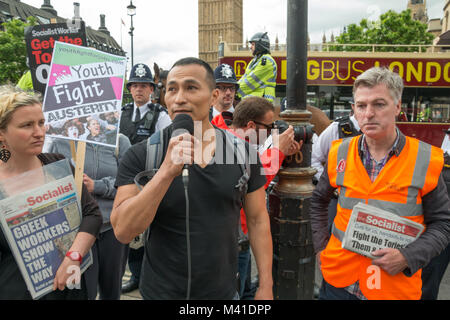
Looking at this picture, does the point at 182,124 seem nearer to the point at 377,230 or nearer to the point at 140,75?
the point at 377,230

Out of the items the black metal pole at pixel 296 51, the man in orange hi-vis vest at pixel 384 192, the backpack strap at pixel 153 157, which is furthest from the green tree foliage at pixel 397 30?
the backpack strap at pixel 153 157

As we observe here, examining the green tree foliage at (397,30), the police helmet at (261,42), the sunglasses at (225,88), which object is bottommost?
the sunglasses at (225,88)

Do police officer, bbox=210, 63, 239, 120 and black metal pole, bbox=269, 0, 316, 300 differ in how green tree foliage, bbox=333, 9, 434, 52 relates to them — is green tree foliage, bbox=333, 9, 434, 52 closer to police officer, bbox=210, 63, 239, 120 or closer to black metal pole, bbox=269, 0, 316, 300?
police officer, bbox=210, 63, 239, 120

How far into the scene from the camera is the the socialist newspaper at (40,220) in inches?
74.1

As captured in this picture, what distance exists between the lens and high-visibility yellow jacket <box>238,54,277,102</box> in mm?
5250

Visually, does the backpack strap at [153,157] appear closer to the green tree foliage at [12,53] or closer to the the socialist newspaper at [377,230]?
the the socialist newspaper at [377,230]

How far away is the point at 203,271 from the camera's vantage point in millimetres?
1700

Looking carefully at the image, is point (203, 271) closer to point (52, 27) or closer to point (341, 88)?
point (52, 27)

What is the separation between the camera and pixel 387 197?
1.97 meters

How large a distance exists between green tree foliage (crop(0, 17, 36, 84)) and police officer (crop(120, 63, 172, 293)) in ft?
91.1

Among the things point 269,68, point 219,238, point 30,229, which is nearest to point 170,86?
point 219,238

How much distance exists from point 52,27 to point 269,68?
10.1 feet

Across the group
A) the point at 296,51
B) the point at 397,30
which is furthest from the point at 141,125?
the point at 397,30

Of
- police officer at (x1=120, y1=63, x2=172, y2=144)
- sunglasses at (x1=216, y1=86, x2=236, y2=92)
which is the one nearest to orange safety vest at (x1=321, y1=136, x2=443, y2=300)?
police officer at (x1=120, y1=63, x2=172, y2=144)
